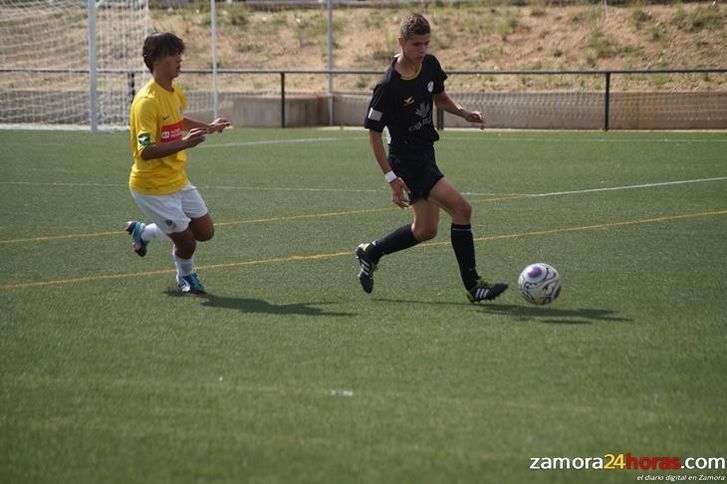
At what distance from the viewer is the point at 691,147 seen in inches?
838

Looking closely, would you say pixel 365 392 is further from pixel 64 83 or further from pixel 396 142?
pixel 64 83

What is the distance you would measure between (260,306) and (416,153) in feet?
4.83

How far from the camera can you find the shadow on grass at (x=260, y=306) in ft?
24.6

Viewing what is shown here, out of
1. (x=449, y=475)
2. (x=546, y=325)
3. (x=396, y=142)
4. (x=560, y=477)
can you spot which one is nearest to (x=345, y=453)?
(x=449, y=475)

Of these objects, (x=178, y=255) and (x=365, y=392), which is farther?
(x=178, y=255)

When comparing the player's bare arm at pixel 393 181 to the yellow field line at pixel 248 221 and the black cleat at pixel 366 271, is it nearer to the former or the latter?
the black cleat at pixel 366 271

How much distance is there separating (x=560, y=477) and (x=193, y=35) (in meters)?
40.1

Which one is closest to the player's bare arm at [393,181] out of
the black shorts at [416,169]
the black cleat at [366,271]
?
the black shorts at [416,169]

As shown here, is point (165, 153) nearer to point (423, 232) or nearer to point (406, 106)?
point (406, 106)

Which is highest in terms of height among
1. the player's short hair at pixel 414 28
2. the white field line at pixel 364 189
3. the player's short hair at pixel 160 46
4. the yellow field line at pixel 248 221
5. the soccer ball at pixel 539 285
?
the player's short hair at pixel 414 28

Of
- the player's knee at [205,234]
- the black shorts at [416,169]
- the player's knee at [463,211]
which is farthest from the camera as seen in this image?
the player's knee at [205,234]

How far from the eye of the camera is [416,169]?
808 centimetres

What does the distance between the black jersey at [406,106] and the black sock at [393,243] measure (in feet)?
2.08

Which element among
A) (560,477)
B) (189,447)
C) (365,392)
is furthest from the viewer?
(365,392)
